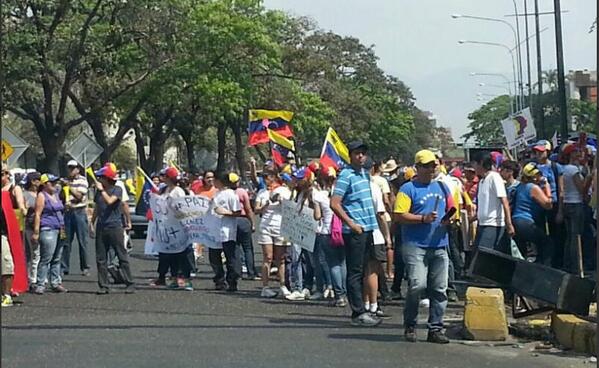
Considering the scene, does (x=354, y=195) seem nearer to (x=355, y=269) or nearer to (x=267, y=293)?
(x=355, y=269)

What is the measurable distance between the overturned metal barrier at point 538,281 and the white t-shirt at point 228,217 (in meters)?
5.37

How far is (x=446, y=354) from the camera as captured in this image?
33.3ft

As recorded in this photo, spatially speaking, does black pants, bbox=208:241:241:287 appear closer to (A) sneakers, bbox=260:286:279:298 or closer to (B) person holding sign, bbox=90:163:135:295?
(A) sneakers, bbox=260:286:279:298

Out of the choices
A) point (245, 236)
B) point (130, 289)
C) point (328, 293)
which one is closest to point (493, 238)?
point (328, 293)

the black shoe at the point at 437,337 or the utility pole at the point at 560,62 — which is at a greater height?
the utility pole at the point at 560,62

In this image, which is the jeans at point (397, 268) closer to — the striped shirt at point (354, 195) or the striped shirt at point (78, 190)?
the striped shirt at point (354, 195)

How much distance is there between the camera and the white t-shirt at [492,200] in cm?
1295

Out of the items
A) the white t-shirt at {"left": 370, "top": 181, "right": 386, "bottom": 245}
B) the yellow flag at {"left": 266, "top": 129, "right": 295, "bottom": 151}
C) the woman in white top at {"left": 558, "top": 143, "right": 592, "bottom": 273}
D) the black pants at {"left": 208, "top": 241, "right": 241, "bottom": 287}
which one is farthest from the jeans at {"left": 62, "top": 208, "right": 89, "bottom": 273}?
the woman in white top at {"left": 558, "top": 143, "right": 592, "bottom": 273}

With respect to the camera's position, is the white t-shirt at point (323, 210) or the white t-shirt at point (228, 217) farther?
the white t-shirt at point (228, 217)

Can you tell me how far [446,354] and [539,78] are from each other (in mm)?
33981

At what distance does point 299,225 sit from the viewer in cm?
1469

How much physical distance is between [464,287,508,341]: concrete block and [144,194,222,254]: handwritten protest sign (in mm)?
5923

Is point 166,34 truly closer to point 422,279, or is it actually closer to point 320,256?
point 320,256

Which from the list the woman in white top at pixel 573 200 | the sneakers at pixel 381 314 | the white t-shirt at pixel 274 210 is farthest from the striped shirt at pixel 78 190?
the woman in white top at pixel 573 200
